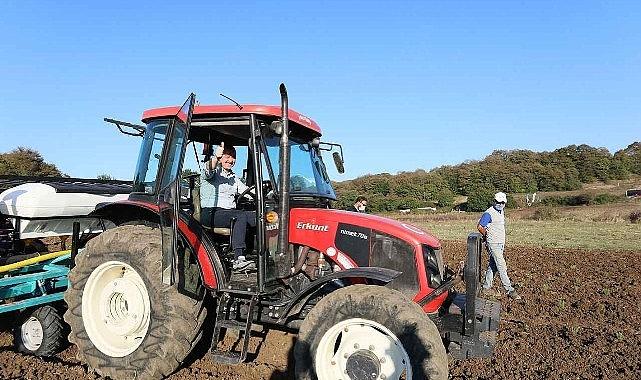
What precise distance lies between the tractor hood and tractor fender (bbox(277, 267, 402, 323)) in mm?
397

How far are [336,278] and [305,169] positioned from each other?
1.37 metres

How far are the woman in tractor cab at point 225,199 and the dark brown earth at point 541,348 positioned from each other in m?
1.08

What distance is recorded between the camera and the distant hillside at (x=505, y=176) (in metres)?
42.0

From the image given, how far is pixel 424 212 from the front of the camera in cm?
3819

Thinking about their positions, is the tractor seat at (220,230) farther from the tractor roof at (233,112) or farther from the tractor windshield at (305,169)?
the tractor roof at (233,112)

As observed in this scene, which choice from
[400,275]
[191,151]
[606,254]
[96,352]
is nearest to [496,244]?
[400,275]

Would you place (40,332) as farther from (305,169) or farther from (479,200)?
(479,200)

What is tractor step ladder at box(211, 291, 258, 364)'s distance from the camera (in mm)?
4090

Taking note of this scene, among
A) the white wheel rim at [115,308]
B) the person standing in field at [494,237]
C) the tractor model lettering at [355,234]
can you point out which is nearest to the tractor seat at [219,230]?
the white wheel rim at [115,308]

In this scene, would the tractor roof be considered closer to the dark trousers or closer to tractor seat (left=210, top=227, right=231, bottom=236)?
the dark trousers

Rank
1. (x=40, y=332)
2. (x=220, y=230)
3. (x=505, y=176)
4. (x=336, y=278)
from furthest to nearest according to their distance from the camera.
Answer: (x=505, y=176)
(x=40, y=332)
(x=220, y=230)
(x=336, y=278)

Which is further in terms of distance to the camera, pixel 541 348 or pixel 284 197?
pixel 541 348

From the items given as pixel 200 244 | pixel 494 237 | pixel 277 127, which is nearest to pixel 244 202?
→ pixel 200 244

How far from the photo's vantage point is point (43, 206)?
5770mm
